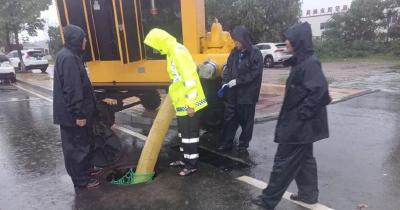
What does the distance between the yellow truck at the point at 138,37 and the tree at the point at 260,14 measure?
75.2 feet

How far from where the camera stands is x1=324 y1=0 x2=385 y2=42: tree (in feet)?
103

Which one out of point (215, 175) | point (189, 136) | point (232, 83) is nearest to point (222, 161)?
point (215, 175)

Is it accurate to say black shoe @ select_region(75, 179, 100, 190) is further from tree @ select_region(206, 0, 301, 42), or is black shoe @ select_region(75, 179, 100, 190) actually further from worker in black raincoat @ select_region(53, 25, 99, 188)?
tree @ select_region(206, 0, 301, 42)

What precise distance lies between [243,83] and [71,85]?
2.22 metres

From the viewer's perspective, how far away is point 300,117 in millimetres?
3715

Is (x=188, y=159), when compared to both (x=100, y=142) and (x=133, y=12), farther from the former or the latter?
(x=133, y=12)

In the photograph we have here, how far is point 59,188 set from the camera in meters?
5.01

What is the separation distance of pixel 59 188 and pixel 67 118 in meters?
0.94

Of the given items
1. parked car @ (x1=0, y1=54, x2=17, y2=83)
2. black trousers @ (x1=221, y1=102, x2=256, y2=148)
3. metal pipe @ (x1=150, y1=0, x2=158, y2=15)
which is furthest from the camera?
parked car @ (x1=0, y1=54, x2=17, y2=83)

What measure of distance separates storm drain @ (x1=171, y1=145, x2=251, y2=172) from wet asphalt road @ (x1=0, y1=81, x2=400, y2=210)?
0.03 metres

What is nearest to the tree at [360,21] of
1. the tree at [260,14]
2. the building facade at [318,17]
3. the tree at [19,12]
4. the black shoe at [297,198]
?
the tree at [260,14]

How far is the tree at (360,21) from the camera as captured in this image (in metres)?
31.3

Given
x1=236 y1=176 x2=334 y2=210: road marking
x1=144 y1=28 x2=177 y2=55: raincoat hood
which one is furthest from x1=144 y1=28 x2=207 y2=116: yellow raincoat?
x1=236 y1=176 x2=334 y2=210: road marking

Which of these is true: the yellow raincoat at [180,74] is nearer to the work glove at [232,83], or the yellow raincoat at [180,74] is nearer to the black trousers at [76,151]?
the work glove at [232,83]
